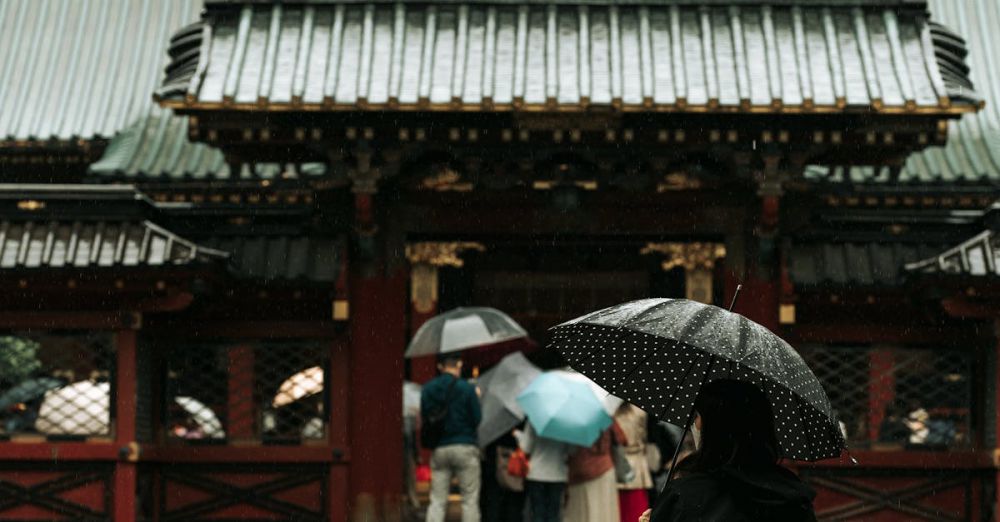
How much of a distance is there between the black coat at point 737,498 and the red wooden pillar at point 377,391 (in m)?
8.84

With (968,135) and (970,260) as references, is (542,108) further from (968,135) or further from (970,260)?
(968,135)

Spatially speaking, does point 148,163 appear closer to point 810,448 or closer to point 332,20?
point 332,20

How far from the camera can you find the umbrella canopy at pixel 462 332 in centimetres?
1312

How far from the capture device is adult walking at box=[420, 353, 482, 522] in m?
12.4

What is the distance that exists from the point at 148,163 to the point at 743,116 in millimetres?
6655

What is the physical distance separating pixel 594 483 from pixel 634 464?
2.05ft

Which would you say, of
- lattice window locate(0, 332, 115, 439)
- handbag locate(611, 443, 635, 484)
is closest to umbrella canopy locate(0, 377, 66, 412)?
lattice window locate(0, 332, 115, 439)

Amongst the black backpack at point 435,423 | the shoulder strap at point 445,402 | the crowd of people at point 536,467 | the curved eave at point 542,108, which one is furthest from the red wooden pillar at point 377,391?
the curved eave at point 542,108

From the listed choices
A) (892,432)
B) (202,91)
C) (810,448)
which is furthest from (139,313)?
(810,448)

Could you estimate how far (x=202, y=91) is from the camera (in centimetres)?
1241

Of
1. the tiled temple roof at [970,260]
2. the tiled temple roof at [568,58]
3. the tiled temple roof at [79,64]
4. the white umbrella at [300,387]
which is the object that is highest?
the tiled temple roof at [79,64]

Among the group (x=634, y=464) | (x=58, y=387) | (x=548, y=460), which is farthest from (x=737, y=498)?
(x=58, y=387)

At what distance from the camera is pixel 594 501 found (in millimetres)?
12719

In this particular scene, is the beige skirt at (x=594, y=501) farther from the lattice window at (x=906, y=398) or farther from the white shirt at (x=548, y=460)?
the lattice window at (x=906, y=398)
